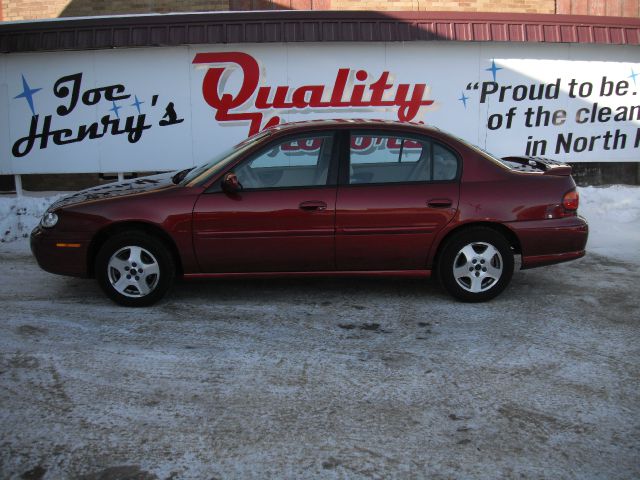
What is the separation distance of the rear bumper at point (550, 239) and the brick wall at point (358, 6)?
6.92 m

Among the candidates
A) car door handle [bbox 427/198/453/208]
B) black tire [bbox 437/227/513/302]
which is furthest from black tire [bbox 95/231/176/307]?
black tire [bbox 437/227/513/302]

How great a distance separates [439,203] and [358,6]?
7013 mm

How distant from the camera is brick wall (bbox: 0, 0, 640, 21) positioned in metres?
11.2

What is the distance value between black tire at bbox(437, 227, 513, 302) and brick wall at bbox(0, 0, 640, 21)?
278 inches

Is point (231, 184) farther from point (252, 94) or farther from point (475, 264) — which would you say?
point (252, 94)

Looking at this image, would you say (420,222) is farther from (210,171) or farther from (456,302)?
(210,171)

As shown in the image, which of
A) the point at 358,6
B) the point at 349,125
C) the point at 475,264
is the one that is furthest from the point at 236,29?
the point at 475,264

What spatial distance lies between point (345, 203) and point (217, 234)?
1059 millimetres

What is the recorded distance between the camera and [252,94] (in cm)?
952

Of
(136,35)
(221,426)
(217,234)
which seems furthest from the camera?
(136,35)

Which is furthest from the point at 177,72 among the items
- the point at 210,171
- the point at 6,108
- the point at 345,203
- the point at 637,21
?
the point at 637,21

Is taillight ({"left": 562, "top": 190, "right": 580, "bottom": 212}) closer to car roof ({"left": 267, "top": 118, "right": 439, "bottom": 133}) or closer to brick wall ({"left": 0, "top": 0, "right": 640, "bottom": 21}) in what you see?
car roof ({"left": 267, "top": 118, "right": 439, "bottom": 133})

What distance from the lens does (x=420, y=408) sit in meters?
3.60

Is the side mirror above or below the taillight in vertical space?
above
